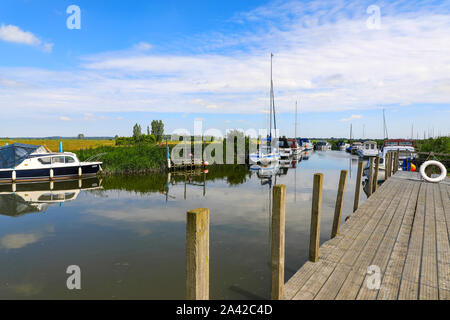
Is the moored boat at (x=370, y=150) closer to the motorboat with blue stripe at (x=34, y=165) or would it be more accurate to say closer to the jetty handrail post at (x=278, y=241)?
the motorboat with blue stripe at (x=34, y=165)

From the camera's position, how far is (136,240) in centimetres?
959

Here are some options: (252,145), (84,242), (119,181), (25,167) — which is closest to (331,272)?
(84,242)

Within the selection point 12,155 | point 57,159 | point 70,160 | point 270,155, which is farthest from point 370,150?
point 12,155

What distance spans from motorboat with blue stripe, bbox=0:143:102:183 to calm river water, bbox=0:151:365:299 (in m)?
2.80

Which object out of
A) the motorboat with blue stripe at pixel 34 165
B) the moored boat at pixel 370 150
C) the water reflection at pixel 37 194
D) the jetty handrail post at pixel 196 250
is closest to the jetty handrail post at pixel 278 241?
the jetty handrail post at pixel 196 250

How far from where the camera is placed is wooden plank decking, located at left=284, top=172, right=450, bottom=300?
4.10 meters

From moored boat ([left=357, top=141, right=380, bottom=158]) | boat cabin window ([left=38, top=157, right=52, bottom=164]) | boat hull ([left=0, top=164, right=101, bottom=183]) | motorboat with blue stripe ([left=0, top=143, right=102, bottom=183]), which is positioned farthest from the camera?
moored boat ([left=357, top=141, right=380, bottom=158])

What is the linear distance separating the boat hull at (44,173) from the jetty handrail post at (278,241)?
76.0 ft

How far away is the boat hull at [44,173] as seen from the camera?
20.8m

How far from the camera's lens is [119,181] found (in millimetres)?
22859

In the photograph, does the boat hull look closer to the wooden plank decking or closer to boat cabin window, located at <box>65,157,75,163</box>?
boat cabin window, located at <box>65,157,75,163</box>

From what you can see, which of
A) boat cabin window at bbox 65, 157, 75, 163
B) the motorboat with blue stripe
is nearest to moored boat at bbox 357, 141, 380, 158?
the motorboat with blue stripe

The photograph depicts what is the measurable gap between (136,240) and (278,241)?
697 cm

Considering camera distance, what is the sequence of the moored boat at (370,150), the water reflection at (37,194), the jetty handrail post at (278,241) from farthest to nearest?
the moored boat at (370,150) → the water reflection at (37,194) → the jetty handrail post at (278,241)
